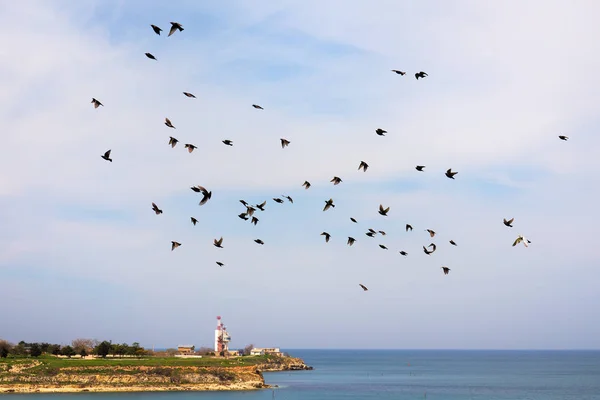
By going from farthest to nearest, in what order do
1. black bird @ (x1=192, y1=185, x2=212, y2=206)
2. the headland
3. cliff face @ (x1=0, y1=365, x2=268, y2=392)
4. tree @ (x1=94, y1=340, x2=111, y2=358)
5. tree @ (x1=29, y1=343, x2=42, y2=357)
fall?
tree @ (x1=94, y1=340, x2=111, y2=358) < tree @ (x1=29, y1=343, x2=42, y2=357) < the headland < cliff face @ (x1=0, y1=365, x2=268, y2=392) < black bird @ (x1=192, y1=185, x2=212, y2=206)

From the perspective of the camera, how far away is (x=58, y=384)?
11838cm

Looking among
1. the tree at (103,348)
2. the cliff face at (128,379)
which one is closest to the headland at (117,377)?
the cliff face at (128,379)

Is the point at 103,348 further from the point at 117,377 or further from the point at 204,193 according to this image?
the point at 204,193

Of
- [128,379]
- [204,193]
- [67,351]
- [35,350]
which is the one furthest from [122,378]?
[204,193]

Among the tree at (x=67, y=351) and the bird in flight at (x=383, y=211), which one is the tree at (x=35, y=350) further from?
the bird in flight at (x=383, y=211)

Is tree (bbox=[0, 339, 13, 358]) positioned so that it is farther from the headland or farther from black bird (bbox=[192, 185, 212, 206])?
black bird (bbox=[192, 185, 212, 206])

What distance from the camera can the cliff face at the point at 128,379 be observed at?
118 metres

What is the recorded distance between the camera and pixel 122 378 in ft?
Result: 406

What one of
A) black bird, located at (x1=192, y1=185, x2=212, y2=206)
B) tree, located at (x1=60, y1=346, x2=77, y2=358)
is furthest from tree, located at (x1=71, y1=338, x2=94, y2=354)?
black bird, located at (x1=192, y1=185, x2=212, y2=206)

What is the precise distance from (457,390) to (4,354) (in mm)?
98969

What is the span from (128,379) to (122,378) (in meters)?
1.11

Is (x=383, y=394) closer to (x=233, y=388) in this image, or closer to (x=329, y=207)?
(x=233, y=388)

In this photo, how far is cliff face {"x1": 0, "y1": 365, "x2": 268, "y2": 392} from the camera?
387 ft

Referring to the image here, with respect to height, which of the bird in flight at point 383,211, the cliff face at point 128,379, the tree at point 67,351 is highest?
the bird in flight at point 383,211
